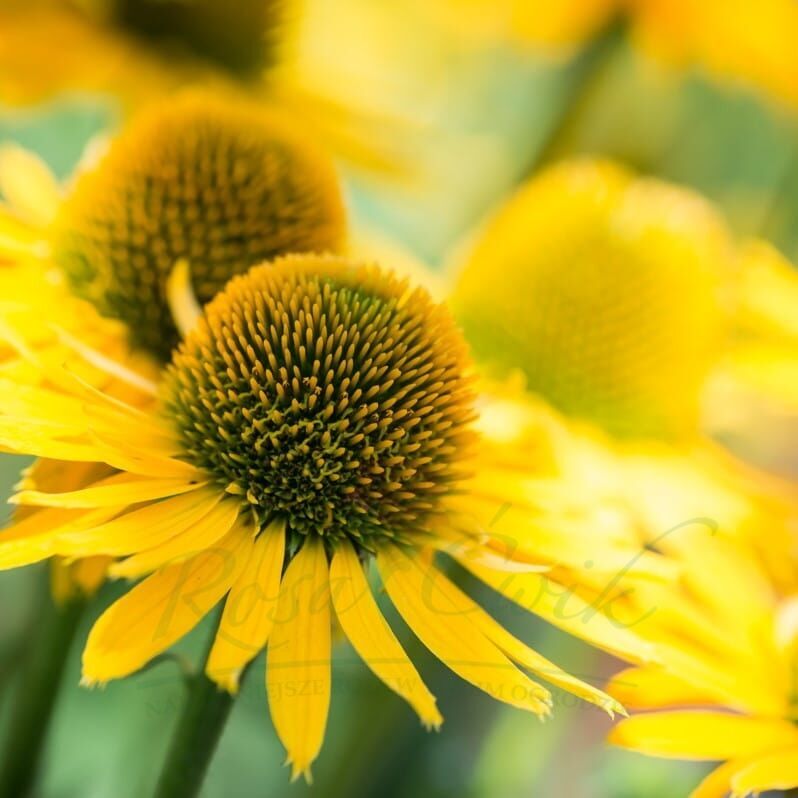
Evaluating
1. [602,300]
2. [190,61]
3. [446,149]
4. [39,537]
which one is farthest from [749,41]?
[39,537]

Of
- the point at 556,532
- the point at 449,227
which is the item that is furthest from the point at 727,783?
the point at 449,227

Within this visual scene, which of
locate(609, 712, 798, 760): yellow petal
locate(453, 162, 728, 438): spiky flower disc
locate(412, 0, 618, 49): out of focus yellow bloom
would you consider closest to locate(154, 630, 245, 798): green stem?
locate(609, 712, 798, 760): yellow petal

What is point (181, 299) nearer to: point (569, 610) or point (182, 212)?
point (182, 212)

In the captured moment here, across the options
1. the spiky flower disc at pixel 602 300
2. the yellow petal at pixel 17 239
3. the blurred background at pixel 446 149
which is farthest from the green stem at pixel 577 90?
the yellow petal at pixel 17 239

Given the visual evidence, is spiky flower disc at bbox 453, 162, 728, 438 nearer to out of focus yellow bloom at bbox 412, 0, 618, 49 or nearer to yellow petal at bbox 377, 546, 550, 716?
out of focus yellow bloom at bbox 412, 0, 618, 49

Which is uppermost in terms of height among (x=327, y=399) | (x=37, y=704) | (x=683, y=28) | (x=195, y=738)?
(x=683, y=28)

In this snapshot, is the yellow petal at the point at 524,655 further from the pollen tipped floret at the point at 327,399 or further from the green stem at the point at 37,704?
the green stem at the point at 37,704

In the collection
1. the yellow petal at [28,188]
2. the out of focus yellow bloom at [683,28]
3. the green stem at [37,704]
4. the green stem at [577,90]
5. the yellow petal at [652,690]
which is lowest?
the green stem at [37,704]
